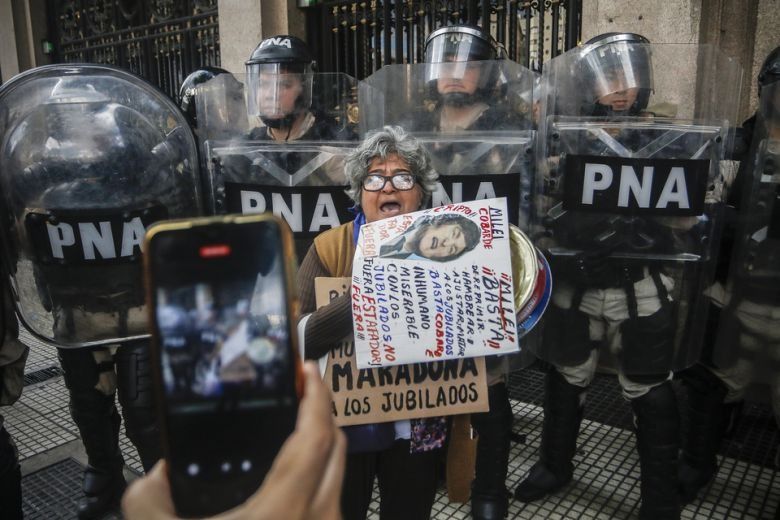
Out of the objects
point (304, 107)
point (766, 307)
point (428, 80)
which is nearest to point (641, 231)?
point (766, 307)

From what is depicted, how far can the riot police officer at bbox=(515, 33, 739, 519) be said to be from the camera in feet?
7.91

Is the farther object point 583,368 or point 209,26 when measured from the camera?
point 209,26

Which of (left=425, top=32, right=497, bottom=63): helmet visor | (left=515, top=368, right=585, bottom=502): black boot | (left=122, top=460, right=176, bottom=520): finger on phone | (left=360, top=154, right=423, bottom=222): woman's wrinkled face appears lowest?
(left=515, top=368, right=585, bottom=502): black boot

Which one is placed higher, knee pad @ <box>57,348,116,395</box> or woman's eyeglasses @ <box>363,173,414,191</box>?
woman's eyeglasses @ <box>363,173,414,191</box>

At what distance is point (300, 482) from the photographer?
694 mm

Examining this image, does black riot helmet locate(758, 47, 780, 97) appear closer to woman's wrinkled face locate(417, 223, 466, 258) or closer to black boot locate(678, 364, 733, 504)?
black boot locate(678, 364, 733, 504)

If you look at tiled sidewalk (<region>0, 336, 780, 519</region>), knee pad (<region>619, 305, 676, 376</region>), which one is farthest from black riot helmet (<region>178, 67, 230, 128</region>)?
knee pad (<region>619, 305, 676, 376</region>)

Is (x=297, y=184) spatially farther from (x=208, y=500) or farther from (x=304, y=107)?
(x=208, y=500)

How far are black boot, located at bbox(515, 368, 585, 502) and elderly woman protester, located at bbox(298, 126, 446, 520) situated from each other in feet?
3.34

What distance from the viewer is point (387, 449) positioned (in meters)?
2.08

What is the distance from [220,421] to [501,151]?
7.01ft

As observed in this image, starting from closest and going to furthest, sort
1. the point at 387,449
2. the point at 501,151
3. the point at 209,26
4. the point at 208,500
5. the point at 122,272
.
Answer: the point at 208,500 → the point at 387,449 → the point at 122,272 → the point at 501,151 → the point at 209,26

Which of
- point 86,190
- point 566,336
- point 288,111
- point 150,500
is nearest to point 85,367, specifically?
point 86,190

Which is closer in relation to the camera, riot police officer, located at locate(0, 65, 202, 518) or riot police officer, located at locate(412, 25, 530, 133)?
riot police officer, located at locate(0, 65, 202, 518)
